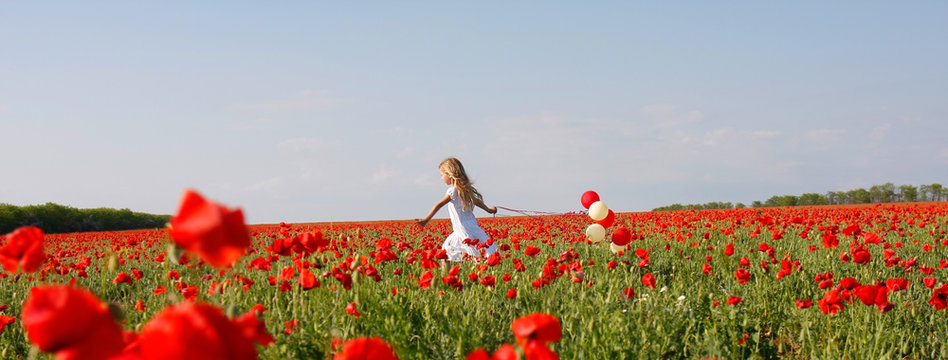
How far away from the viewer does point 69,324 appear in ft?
2.79

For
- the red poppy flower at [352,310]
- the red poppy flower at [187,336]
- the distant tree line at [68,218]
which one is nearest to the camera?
the red poppy flower at [187,336]

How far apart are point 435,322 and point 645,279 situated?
1305 millimetres

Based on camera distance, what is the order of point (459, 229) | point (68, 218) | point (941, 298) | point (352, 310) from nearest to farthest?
point (352, 310), point (941, 298), point (459, 229), point (68, 218)

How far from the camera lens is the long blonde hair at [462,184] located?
7.90 m

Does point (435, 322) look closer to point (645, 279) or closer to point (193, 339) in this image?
point (645, 279)

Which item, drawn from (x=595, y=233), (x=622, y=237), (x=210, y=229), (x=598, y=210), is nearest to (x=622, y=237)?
(x=622, y=237)

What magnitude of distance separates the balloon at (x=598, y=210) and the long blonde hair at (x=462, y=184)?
1.49 metres

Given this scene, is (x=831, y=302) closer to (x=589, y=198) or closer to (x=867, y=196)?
(x=589, y=198)

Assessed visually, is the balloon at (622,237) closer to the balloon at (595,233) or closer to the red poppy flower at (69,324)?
the balloon at (595,233)

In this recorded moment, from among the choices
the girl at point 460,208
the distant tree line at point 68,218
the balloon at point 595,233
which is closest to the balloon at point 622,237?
the balloon at point 595,233

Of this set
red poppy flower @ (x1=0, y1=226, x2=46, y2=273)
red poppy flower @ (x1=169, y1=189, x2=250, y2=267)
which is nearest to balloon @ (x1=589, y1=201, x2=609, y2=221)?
red poppy flower @ (x1=0, y1=226, x2=46, y2=273)

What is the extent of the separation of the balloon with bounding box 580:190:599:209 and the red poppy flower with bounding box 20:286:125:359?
27.0 feet

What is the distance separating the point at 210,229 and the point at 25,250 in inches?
39.7

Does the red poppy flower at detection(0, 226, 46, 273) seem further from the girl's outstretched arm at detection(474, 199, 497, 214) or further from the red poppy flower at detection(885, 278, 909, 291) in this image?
the girl's outstretched arm at detection(474, 199, 497, 214)
